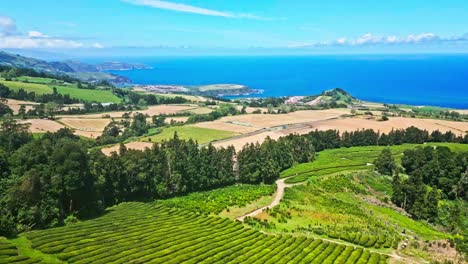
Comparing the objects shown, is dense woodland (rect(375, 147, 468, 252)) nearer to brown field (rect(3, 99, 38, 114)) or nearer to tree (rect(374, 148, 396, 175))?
tree (rect(374, 148, 396, 175))

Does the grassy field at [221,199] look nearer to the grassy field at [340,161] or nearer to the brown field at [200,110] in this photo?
the grassy field at [340,161]

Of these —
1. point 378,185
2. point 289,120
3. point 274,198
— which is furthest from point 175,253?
point 289,120

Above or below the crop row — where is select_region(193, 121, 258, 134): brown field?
below

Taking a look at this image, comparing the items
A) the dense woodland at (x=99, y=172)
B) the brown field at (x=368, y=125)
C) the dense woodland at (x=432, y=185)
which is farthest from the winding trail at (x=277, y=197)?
the brown field at (x=368, y=125)

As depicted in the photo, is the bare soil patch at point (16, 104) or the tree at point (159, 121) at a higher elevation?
the bare soil patch at point (16, 104)

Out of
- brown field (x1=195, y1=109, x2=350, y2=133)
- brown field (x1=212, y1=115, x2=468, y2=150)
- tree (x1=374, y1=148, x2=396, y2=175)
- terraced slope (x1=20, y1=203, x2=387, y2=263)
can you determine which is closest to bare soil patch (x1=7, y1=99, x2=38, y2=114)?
brown field (x1=195, y1=109, x2=350, y2=133)

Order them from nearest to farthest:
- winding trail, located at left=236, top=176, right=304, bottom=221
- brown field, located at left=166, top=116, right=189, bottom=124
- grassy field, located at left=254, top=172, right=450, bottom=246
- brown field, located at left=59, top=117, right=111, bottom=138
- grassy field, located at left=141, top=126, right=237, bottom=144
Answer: grassy field, located at left=254, top=172, right=450, bottom=246, winding trail, located at left=236, top=176, right=304, bottom=221, grassy field, located at left=141, top=126, right=237, bottom=144, brown field, located at left=59, top=117, right=111, bottom=138, brown field, located at left=166, top=116, right=189, bottom=124

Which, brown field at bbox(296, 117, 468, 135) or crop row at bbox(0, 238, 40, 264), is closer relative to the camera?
crop row at bbox(0, 238, 40, 264)
